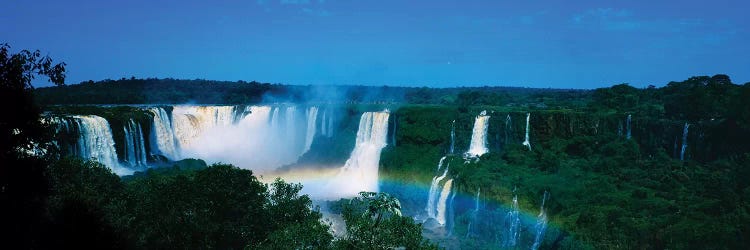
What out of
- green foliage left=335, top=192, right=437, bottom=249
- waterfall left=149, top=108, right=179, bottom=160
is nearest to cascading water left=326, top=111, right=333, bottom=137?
waterfall left=149, top=108, right=179, bottom=160

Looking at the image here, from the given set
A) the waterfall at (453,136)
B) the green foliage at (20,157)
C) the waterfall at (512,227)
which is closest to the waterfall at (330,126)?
the waterfall at (453,136)

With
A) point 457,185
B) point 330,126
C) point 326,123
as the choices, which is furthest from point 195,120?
point 457,185

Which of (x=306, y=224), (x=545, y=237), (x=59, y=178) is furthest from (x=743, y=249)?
(x=59, y=178)

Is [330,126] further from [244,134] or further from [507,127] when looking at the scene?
[507,127]

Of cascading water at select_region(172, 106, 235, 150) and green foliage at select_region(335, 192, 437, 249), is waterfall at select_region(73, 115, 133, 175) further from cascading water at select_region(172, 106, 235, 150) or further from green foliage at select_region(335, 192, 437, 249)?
green foliage at select_region(335, 192, 437, 249)

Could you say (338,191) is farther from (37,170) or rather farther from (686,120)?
(37,170)

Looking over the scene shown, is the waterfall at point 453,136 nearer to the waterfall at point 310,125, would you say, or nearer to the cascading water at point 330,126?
the cascading water at point 330,126
